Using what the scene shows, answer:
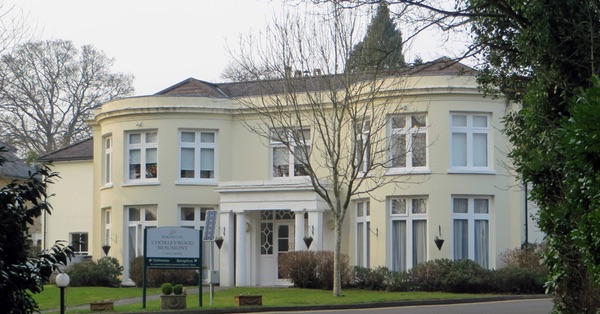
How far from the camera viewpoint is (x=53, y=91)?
57.6m

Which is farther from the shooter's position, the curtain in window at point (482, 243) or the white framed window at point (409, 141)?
the curtain in window at point (482, 243)

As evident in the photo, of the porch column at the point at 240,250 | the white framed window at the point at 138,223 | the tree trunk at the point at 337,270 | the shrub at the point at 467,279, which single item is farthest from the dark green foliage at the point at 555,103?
the white framed window at the point at 138,223

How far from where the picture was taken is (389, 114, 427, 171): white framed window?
32.8m

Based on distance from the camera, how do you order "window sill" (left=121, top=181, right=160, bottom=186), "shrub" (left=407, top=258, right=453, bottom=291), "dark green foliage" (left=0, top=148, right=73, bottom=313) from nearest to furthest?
"dark green foliage" (left=0, top=148, right=73, bottom=313) → "shrub" (left=407, top=258, right=453, bottom=291) → "window sill" (left=121, top=181, right=160, bottom=186)

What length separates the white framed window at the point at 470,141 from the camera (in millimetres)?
33125

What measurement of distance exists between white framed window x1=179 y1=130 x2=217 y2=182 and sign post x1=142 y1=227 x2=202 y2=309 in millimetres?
9947

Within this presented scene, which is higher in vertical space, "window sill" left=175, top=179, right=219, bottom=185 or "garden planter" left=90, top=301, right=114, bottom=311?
"window sill" left=175, top=179, right=219, bottom=185

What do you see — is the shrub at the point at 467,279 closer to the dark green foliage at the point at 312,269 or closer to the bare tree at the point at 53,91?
the dark green foliage at the point at 312,269

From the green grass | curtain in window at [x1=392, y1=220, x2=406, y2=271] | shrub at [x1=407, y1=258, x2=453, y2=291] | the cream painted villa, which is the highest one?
the cream painted villa

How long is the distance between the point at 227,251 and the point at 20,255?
24744 mm

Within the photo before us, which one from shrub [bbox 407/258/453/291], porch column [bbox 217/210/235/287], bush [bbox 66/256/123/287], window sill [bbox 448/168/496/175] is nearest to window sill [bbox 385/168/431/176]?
window sill [bbox 448/168/496/175]

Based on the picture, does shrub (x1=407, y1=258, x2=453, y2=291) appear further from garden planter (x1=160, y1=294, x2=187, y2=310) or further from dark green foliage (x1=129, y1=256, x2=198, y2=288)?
garden planter (x1=160, y1=294, x2=187, y2=310)

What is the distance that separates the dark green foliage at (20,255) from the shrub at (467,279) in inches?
804

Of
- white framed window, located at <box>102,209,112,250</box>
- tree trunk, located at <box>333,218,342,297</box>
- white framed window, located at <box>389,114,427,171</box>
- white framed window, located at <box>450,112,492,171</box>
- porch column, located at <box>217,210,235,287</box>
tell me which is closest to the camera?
tree trunk, located at <box>333,218,342,297</box>
